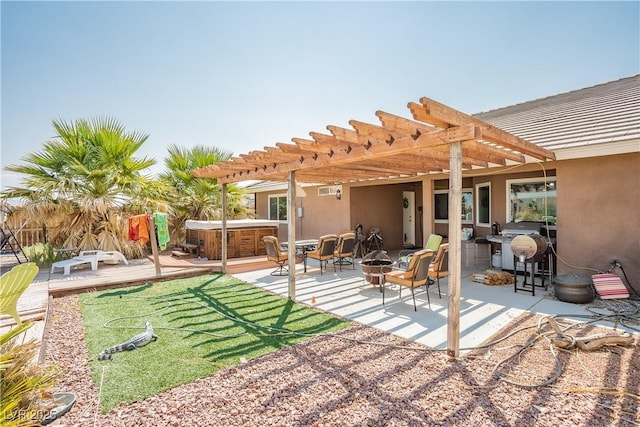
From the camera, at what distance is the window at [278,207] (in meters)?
15.8

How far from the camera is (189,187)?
1318 cm

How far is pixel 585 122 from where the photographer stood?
23.7 ft

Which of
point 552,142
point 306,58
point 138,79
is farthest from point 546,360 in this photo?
point 138,79

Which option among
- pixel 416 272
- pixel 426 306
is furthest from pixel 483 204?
pixel 416 272

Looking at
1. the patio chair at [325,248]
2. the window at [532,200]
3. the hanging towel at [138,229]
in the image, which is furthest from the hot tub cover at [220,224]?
the window at [532,200]

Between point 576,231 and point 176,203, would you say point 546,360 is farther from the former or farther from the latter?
point 176,203

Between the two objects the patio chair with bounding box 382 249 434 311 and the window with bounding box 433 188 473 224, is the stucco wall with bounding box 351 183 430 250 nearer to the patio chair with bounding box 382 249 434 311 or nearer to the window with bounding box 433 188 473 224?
the window with bounding box 433 188 473 224

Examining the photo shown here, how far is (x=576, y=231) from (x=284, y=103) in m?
9.90

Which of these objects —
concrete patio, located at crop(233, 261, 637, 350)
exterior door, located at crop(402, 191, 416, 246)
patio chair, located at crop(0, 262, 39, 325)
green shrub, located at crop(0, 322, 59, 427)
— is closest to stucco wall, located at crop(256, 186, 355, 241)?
exterior door, located at crop(402, 191, 416, 246)

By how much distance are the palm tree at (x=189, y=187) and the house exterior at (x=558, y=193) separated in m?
2.97

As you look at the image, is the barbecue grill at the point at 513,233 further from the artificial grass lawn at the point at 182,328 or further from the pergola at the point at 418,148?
the artificial grass lawn at the point at 182,328

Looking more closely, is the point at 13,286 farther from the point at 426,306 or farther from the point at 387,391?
the point at 426,306

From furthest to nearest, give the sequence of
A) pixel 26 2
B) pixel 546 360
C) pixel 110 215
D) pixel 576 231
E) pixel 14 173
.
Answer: pixel 110 215 → pixel 14 173 → pixel 576 231 → pixel 26 2 → pixel 546 360

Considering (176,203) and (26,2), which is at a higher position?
(26,2)
